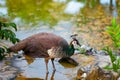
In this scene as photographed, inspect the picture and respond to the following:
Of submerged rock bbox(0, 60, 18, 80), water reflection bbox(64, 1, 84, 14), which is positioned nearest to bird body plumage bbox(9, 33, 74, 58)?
submerged rock bbox(0, 60, 18, 80)

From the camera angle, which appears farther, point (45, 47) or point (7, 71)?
point (45, 47)

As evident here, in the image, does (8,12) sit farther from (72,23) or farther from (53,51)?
(53,51)

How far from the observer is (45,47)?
299 inches

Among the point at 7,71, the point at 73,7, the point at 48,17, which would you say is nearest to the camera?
the point at 7,71

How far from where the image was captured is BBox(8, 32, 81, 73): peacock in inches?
297

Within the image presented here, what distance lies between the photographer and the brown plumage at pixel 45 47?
7.55 meters

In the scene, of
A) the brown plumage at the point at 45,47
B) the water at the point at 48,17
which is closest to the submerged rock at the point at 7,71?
the water at the point at 48,17

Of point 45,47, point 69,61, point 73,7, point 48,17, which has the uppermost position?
point 73,7

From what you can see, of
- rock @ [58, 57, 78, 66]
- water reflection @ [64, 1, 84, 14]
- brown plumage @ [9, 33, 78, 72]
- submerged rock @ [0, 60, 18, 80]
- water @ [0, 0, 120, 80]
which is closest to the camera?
submerged rock @ [0, 60, 18, 80]

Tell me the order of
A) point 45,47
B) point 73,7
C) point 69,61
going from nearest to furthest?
point 45,47 → point 69,61 → point 73,7

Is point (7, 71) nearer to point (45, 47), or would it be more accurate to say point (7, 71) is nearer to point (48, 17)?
point (45, 47)

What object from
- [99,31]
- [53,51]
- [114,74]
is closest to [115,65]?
[114,74]

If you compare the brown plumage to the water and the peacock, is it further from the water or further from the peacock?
the water

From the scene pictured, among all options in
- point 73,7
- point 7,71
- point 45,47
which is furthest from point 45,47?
point 73,7
